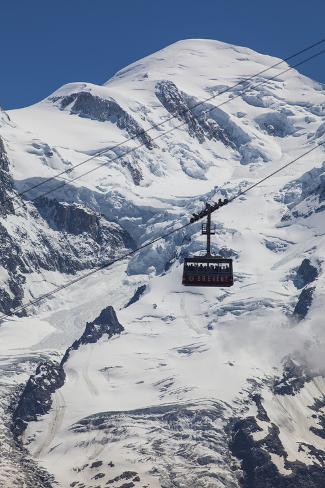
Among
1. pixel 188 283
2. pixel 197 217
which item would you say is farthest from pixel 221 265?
pixel 197 217

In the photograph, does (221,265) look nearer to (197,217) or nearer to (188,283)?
(188,283)

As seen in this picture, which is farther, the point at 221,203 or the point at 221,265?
the point at 221,265

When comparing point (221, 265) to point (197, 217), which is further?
point (221, 265)

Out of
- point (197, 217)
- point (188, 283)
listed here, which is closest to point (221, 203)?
point (197, 217)

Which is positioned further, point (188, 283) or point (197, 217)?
point (188, 283)

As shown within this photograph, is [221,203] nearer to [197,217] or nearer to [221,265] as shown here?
[197,217]

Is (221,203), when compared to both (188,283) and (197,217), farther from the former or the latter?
(188,283)
